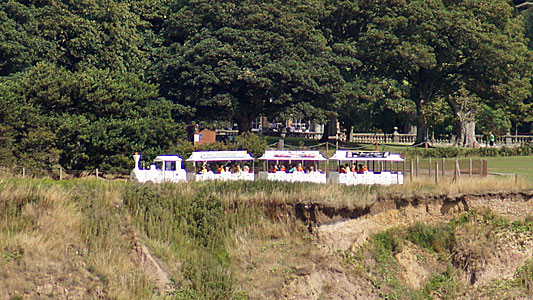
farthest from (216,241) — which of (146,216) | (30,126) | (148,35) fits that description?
(148,35)

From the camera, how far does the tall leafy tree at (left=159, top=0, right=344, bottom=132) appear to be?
184ft

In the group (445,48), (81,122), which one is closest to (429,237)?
(81,122)


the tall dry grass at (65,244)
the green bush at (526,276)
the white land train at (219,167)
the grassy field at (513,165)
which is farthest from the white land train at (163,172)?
the grassy field at (513,165)

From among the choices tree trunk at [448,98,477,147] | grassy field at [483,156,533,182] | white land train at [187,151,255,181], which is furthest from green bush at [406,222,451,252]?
tree trunk at [448,98,477,147]

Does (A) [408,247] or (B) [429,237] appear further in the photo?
(B) [429,237]

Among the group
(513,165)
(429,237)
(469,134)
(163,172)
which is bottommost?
(429,237)

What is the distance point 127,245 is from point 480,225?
54.7ft

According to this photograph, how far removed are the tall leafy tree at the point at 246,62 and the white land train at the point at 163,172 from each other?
709 inches

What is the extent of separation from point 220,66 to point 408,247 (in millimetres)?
28865

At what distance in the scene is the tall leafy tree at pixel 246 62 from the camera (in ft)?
184

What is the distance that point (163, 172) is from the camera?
35.3 meters

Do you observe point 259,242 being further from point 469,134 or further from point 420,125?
point 469,134

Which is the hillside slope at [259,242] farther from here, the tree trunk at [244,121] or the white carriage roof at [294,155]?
the tree trunk at [244,121]

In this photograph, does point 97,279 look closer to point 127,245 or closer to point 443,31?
point 127,245
